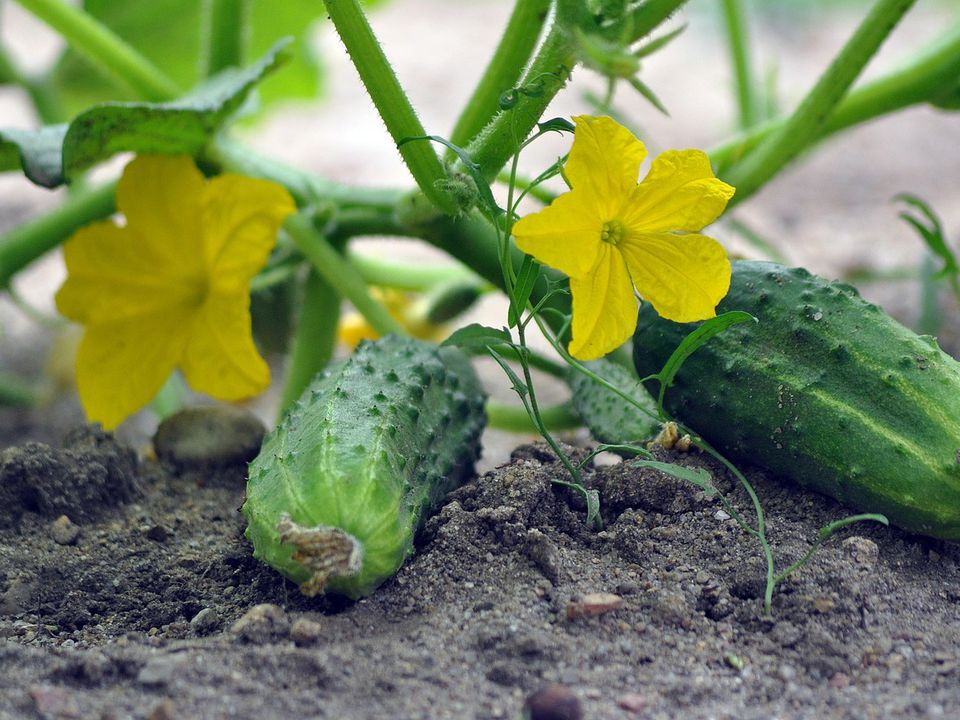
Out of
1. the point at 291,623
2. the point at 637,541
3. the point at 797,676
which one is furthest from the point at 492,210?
the point at 797,676

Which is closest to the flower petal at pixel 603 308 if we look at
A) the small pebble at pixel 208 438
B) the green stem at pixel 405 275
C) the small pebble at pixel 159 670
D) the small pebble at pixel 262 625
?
the small pebble at pixel 262 625

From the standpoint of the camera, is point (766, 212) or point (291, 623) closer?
point (291, 623)

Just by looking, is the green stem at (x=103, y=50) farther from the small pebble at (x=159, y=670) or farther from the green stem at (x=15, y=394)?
the small pebble at (x=159, y=670)

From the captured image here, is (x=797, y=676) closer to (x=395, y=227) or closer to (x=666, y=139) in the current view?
(x=395, y=227)

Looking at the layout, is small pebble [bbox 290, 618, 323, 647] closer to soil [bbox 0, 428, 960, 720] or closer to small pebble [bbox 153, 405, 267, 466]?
soil [bbox 0, 428, 960, 720]

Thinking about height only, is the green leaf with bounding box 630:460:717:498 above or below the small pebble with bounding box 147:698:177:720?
above

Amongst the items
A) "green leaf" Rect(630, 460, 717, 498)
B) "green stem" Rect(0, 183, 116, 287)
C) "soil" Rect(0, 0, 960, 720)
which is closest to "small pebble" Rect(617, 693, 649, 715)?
"soil" Rect(0, 0, 960, 720)

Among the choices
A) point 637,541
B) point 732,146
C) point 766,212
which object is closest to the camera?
point 637,541
